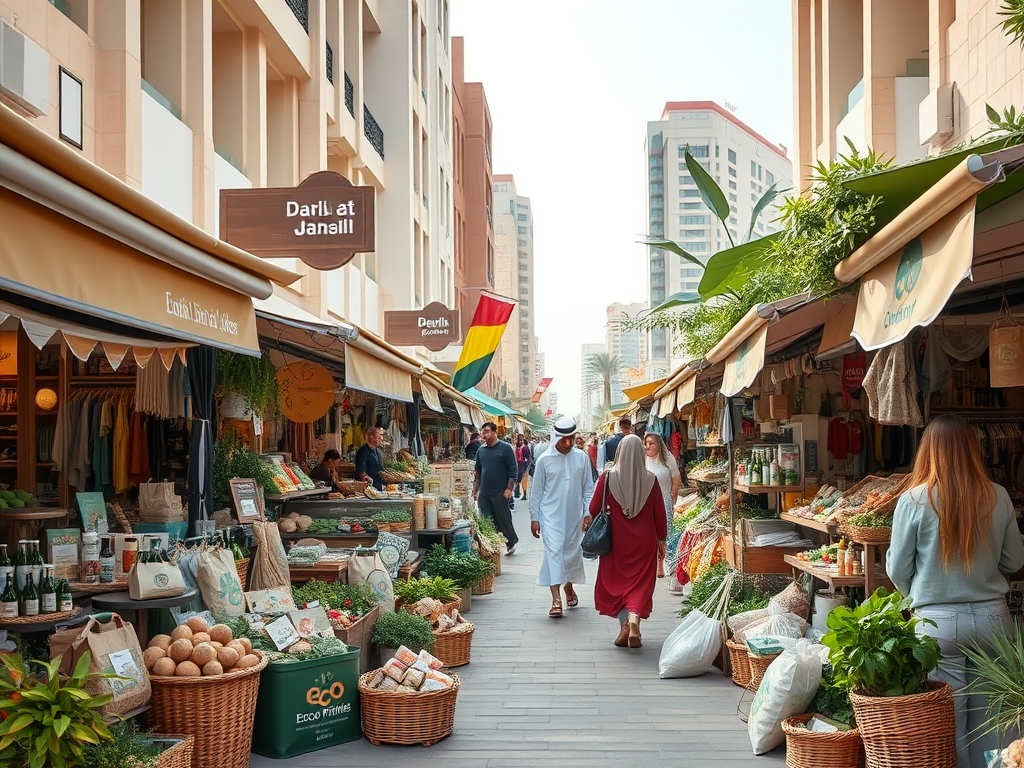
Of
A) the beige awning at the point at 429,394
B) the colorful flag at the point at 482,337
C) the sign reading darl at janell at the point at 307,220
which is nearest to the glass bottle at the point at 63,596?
the sign reading darl at janell at the point at 307,220

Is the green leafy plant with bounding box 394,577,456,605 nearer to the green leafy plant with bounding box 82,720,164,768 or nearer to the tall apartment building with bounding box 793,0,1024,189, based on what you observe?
the green leafy plant with bounding box 82,720,164,768

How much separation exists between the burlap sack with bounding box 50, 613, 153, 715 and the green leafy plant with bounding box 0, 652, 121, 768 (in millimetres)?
235

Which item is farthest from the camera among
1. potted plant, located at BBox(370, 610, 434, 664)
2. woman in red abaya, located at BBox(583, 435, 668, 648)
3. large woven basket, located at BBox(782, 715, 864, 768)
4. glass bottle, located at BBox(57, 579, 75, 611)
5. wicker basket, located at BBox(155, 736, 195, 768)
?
woman in red abaya, located at BBox(583, 435, 668, 648)

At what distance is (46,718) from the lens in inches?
152

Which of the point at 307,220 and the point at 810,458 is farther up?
the point at 307,220

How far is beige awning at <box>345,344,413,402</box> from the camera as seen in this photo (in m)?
7.84

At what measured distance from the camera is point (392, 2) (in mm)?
24938

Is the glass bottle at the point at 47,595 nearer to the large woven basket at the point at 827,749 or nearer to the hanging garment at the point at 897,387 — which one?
the large woven basket at the point at 827,749

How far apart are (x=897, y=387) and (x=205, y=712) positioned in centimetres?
425

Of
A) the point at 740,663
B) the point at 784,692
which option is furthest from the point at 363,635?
→ the point at 784,692

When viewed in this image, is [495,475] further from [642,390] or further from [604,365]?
[604,365]

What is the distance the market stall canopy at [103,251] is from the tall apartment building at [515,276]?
8382 centimetres

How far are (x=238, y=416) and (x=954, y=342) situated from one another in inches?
237

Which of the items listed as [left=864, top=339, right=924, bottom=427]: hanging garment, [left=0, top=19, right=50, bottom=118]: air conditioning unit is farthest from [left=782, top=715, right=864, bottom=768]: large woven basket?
[left=0, top=19, right=50, bottom=118]: air conditioning unit
